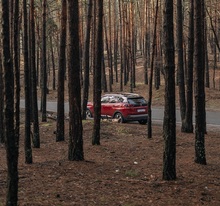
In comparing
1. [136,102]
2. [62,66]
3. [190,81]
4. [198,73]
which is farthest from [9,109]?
[136,102]

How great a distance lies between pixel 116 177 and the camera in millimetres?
8609

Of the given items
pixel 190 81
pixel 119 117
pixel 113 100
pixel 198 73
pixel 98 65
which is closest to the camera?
pixel 198 73

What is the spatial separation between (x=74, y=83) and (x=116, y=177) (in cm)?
297

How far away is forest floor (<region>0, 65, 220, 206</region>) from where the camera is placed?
6.91 metres

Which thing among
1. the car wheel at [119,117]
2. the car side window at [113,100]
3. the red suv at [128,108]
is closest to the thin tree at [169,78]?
the red suv at [128,108]

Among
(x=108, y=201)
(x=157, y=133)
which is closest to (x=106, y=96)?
(x=157, y=133)

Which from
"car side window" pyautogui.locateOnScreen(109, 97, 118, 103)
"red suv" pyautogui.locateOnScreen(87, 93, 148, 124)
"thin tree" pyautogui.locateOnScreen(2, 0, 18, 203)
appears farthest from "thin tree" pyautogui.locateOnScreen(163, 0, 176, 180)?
"car side window" pyautogui.locateOnScreen(109, 97, 118, 103)

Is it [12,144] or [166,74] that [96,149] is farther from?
[12,144]

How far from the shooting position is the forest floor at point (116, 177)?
6.91 m

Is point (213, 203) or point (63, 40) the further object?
point (63, 40)

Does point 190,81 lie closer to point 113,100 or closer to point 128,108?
point 128,108

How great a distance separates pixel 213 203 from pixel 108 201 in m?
2.03

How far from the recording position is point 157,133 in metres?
16.1

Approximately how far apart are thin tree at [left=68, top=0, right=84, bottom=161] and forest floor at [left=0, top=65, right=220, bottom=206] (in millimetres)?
489
